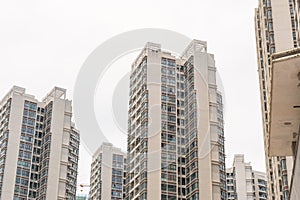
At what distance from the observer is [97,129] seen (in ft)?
83.3

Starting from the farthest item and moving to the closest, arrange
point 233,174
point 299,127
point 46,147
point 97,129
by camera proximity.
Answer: point 233,174 → point 46,147 → point 97,129 → point 299,127

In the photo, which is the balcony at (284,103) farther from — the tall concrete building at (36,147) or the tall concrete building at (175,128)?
the tall concrete building at (36,147)

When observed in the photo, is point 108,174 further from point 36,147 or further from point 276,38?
point 276,38

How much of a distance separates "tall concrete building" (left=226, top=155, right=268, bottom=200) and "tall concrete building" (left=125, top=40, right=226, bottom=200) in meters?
27.2

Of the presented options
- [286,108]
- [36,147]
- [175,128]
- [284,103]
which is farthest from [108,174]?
[284,103]

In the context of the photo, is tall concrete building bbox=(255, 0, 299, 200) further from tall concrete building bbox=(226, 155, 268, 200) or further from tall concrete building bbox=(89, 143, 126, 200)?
tall concrete building bbox=(226, 155, 268, 200)

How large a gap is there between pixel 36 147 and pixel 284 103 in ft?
195

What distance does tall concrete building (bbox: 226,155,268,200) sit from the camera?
3482 inches

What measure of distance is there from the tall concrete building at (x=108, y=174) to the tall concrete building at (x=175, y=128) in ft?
58.2

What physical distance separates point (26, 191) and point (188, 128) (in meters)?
22.0

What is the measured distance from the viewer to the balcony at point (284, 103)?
15.3 metres

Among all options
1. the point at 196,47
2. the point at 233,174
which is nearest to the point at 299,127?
the point at 196,47

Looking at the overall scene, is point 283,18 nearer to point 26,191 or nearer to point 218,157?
point 218,157

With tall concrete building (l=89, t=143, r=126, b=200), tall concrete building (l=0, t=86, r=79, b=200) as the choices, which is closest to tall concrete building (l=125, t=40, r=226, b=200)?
tall concrete building (l=0, t=86, r=79, b=200)
